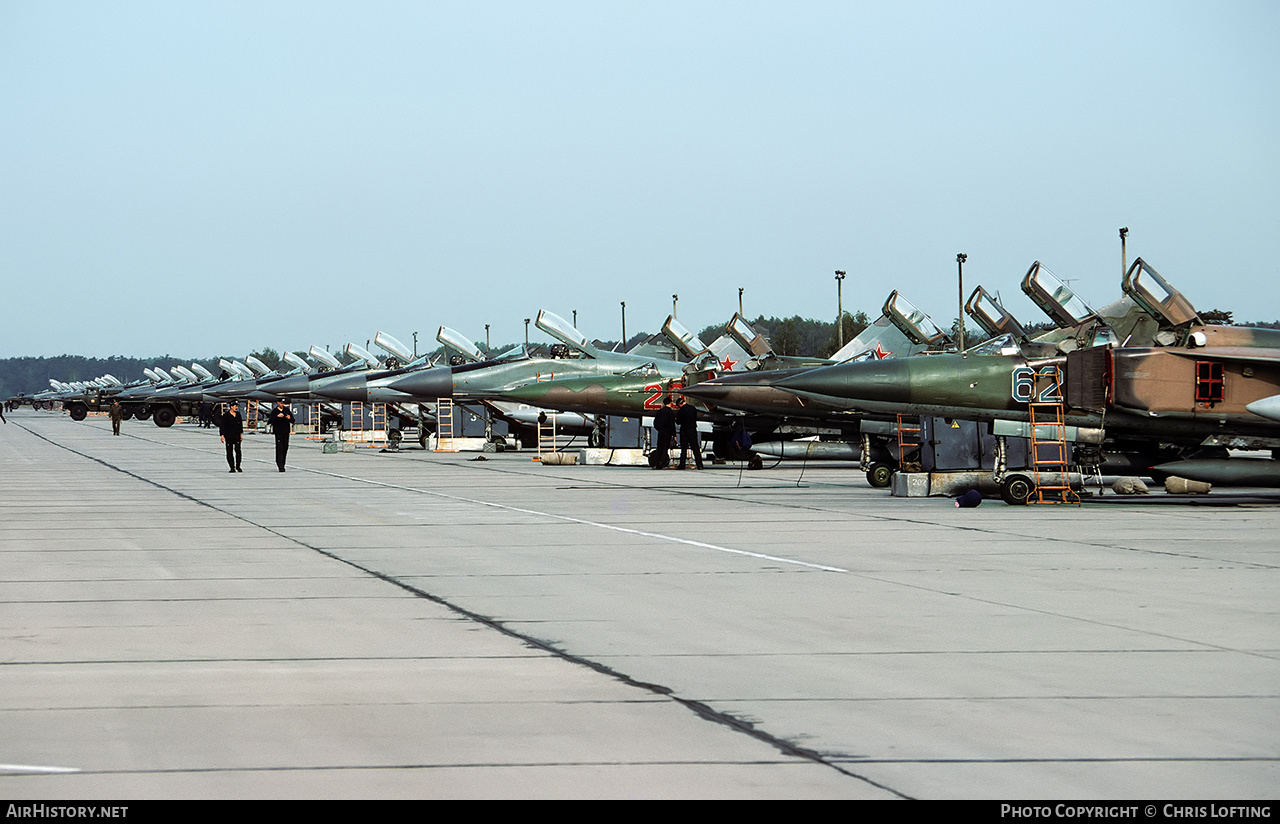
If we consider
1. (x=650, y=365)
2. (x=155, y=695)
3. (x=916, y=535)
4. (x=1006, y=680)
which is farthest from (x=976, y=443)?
(x=155, y=695)

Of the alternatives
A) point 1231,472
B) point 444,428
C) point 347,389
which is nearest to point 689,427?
point 1231,472

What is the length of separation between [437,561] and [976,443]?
41.7 feet

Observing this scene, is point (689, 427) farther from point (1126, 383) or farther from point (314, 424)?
point (314, 424)

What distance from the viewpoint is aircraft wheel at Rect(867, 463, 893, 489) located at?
23.8 metres

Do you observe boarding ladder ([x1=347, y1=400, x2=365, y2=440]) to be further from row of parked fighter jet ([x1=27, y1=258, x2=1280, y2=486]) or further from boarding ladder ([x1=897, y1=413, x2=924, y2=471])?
boarding ladder ([x1=897, y1=413, x2=924, y2=471])

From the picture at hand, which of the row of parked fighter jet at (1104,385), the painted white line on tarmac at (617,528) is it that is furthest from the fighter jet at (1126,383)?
the painted white line on tarmac at (617,528)

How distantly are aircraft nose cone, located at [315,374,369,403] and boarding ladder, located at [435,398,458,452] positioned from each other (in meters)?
2.37

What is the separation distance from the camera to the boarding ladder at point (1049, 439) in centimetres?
1900

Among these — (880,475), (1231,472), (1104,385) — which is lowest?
(880,475)

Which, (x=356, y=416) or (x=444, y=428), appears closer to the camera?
(x=444, y=428)

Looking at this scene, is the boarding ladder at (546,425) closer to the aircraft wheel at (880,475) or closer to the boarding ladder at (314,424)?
the aircraft wheel at (880,475)

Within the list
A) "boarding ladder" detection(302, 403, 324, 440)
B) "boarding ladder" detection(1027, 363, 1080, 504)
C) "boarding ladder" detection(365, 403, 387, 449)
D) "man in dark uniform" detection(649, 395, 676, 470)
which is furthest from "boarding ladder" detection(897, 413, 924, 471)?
"boarding ladder" detection(302, 403, 324, 440)

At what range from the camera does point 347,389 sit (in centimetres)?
4522

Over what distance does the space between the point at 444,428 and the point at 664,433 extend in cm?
1463
